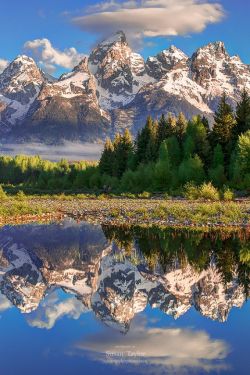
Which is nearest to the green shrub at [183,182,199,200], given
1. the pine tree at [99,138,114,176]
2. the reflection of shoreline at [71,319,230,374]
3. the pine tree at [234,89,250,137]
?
the pine tree at [234,89,250,137]

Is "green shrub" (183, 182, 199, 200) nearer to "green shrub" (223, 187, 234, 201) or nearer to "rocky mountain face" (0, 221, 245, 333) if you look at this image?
"green shrub" (223, 187, 234, 201)

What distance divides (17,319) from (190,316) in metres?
4.89

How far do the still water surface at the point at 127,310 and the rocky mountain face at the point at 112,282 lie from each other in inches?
1.5

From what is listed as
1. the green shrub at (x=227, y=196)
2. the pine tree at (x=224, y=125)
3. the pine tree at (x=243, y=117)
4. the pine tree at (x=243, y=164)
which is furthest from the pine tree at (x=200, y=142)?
the green shrub at (x=227, y=196)

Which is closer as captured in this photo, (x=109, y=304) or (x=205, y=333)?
(x=205, y=333)

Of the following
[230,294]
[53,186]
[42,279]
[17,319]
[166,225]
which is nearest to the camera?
[17,319]

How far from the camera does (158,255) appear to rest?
2830cm

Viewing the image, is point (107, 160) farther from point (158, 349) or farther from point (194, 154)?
point (158, 349)

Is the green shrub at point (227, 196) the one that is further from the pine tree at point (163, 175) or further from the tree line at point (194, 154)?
the pine tree at point (163, 175)

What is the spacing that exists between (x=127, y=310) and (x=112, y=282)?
4.52 metres

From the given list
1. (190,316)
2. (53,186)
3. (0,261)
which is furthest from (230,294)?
(53,186)

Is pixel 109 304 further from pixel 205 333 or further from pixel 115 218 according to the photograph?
pixel 115 218

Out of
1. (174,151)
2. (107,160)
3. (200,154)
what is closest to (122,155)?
(107,160)

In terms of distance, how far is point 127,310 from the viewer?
16656 mm
